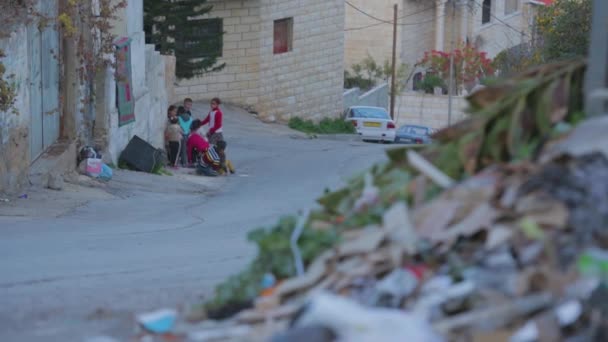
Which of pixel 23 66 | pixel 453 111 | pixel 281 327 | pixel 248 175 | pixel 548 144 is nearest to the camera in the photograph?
pixel 281 327

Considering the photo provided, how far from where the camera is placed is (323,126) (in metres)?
41.7

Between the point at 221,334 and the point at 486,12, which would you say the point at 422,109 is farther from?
the point at 221,334

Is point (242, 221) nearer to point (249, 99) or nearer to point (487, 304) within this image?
point (487, 304)

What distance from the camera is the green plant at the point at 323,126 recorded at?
40800 millimetres

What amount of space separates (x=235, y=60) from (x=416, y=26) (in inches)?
846

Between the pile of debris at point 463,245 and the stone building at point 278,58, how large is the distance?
101ft

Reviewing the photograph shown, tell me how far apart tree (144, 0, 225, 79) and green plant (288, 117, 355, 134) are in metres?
5.91

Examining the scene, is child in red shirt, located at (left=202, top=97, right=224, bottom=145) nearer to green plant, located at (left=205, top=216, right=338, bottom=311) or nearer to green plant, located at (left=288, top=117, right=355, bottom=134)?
green plant, located at (left=288, top=117, right=355, bottom=134)

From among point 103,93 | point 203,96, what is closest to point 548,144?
point 103,93

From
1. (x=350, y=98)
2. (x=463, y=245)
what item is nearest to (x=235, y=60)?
(x=350, y=98)

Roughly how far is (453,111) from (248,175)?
28.6 m

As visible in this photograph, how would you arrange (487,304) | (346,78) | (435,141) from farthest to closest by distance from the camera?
1. (346,78)
2. (435,141)
3. (487,304)

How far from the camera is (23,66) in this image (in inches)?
641

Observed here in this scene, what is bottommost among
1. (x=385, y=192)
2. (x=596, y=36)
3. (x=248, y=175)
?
(x=248, y=175)
